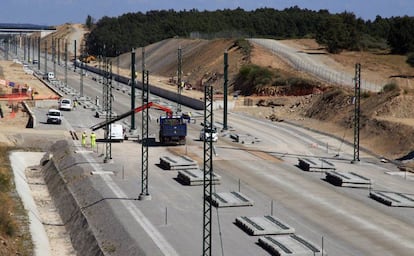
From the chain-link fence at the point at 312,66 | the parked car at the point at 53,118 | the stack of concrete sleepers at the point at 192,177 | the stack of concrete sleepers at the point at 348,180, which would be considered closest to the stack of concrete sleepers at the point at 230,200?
the stack of concrete sleepers at the point at 192,177

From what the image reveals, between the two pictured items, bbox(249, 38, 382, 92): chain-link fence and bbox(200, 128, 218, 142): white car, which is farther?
bbox(249, 38, 382, 92): chain-link fence

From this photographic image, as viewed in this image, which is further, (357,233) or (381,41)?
(381,41)

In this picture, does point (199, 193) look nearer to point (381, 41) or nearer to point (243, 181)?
point (243, 181)

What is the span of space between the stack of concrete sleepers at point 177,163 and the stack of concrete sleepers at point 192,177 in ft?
6.59

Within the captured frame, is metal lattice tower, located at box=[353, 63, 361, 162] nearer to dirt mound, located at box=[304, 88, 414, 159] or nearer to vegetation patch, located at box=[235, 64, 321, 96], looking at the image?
dirt mound, located at box=[304, 88, 414, 159]

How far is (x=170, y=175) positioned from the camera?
1919 inches

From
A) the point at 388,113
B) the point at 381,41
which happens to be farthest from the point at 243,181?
the point at 381,41

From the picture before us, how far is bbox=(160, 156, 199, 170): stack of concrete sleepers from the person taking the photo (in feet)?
165

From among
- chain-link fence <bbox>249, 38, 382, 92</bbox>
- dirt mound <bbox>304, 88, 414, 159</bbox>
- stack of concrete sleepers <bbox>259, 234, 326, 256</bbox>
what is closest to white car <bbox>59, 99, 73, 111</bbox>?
dirt mound <bbox>304, 88, 414, 159</bbox>

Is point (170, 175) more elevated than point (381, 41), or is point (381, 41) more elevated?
point (381, 41)

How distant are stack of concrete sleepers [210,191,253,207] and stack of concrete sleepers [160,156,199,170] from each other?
905cm

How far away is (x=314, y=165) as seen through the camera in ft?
169

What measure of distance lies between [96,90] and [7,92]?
15730 millimetres

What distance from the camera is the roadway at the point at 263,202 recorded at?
33031 mm
